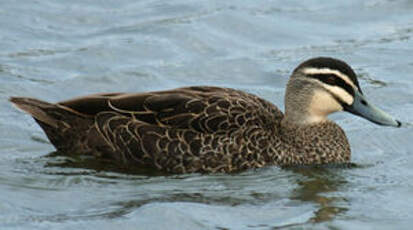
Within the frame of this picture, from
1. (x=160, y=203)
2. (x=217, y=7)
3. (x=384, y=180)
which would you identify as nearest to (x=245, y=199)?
(x=160, y=203)

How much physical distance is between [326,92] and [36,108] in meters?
3.04

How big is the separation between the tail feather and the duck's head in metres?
2.48

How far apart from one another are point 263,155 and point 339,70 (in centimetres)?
116

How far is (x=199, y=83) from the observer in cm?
1511

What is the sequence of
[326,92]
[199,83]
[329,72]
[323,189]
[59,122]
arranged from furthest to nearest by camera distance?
[199,83], [59,122], [326,92], [329,72], [323,189]

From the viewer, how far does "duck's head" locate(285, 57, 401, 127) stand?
11.7m

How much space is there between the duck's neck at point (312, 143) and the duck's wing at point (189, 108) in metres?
0.25

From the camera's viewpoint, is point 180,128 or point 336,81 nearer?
point 180,128

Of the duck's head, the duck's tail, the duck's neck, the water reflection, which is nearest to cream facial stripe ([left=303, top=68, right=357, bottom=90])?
the duck's head

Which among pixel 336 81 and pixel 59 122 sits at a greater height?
pixel 336 81

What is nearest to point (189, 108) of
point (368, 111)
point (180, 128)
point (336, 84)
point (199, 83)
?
point (180, 128)

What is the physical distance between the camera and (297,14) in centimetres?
1788

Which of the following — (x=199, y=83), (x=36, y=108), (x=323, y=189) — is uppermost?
(x=36, y=108)

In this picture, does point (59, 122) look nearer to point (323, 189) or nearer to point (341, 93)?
point (323, 189)
